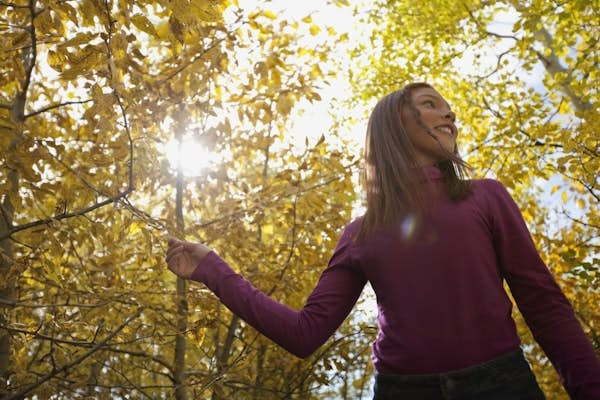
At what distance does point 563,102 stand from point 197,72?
4.21 metres

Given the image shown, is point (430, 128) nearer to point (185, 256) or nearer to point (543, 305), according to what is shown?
point (543, 305)

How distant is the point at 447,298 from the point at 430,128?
67 centimetres

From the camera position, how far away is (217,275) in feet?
5.24

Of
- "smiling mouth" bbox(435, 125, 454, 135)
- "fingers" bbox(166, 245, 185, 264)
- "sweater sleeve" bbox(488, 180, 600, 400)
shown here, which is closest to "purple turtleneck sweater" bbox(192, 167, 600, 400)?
"sweater sleeve" bbox(488, 180, 600, 400)

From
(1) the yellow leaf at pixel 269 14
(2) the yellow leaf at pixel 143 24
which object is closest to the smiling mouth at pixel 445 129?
(2) the yellow leaf at pixel 143 24

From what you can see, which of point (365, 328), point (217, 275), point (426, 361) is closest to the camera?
point (426, 361)

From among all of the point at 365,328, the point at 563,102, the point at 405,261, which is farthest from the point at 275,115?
the point at 563,102

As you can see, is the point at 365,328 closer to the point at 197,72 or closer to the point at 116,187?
the point at 116,187

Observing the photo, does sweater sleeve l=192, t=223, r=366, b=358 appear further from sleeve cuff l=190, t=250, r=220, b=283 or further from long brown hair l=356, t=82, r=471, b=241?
long brown hair l=356, t=82, r=471, b=241

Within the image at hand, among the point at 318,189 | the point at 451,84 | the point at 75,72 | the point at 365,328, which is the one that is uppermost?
the point at 451,84

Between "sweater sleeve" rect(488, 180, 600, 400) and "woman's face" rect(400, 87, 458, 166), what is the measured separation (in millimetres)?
258

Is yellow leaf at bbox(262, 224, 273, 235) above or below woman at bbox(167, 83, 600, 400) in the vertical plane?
above

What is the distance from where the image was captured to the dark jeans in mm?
1260

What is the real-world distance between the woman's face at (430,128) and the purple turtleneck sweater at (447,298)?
165 mm
